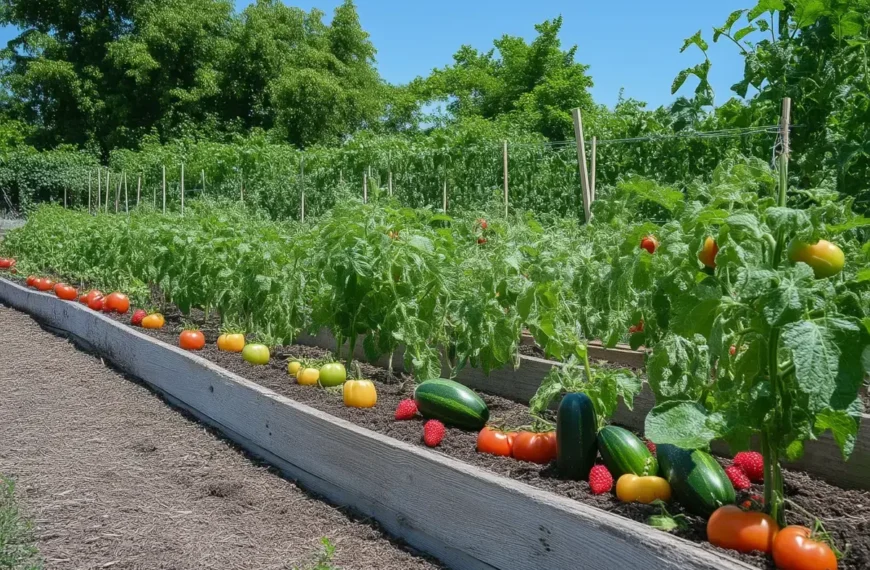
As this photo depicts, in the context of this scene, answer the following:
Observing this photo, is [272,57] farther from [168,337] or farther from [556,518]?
[556,518]

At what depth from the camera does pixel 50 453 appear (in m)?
4.06

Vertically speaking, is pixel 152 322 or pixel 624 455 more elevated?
pixel 624 455

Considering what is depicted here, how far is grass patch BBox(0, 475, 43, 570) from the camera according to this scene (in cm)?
271

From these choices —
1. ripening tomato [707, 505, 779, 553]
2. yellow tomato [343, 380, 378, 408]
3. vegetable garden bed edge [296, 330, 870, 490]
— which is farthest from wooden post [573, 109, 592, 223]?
ripening tomato [707, 505, 779, 553]

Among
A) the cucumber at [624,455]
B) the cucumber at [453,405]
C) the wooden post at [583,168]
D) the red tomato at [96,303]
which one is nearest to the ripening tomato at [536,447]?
the cucumber at [624,455]

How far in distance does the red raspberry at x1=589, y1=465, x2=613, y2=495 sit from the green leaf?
660mm

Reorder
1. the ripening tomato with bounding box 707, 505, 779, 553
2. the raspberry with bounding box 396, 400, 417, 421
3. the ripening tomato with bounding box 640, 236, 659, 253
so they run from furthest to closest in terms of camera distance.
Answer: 1. the raspberry with bounding box 396, 400, 417, 421
2. the ripening tomato with bounding box 640, 236, 659, 253
3. the ripening tomato with bounding box 707, 505, 779, 553

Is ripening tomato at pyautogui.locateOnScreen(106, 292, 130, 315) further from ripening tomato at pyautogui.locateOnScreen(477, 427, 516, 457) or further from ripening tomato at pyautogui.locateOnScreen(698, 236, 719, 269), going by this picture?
ripening tomato at pyautogui.locateOnScreen(698, 236, 719, 269)

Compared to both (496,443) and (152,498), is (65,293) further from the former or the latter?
(496,443)

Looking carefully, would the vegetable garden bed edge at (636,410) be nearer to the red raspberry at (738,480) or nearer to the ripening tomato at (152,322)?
the red raspberry at (738,480)

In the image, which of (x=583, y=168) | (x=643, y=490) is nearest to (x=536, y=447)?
(x=643, y=490)

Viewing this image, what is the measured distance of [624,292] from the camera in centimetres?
281

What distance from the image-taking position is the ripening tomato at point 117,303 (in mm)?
7574

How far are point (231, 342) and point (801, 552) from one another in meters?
4.25
